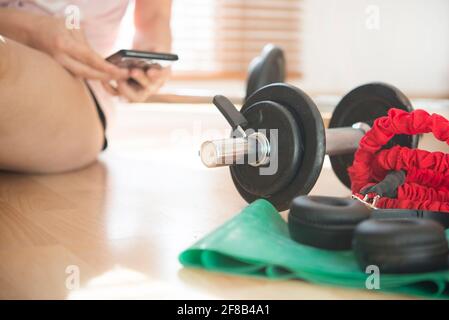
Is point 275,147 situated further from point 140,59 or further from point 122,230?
point 140,59

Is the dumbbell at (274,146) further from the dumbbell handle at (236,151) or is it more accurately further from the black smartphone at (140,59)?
the black smartphone at (140,59)

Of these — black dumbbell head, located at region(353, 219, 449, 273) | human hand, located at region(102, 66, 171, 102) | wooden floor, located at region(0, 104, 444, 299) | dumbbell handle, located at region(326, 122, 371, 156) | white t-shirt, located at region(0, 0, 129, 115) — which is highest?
white t-shirt, located at region(0, 0, 129, 115)

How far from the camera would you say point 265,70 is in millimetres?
1800

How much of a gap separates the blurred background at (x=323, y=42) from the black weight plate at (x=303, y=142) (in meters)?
2.24

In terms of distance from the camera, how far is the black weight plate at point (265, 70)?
1793 millimetres

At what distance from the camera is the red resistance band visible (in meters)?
0.83

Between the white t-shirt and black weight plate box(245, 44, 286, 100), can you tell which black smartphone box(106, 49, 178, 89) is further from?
black weight plate box(245, 44, 286, 100)

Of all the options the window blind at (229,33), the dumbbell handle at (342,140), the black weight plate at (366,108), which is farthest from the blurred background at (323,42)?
the dumbbell handle at (342,140)

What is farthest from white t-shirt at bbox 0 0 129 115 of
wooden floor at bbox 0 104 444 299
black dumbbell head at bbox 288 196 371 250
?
black dumbbell head at bbox 288 196 371 250

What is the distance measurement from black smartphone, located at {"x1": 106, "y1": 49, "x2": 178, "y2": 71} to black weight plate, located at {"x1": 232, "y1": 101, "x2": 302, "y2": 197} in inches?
16.3

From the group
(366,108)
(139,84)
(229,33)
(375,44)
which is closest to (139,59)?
(139,84)

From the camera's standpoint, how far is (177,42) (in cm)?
306
